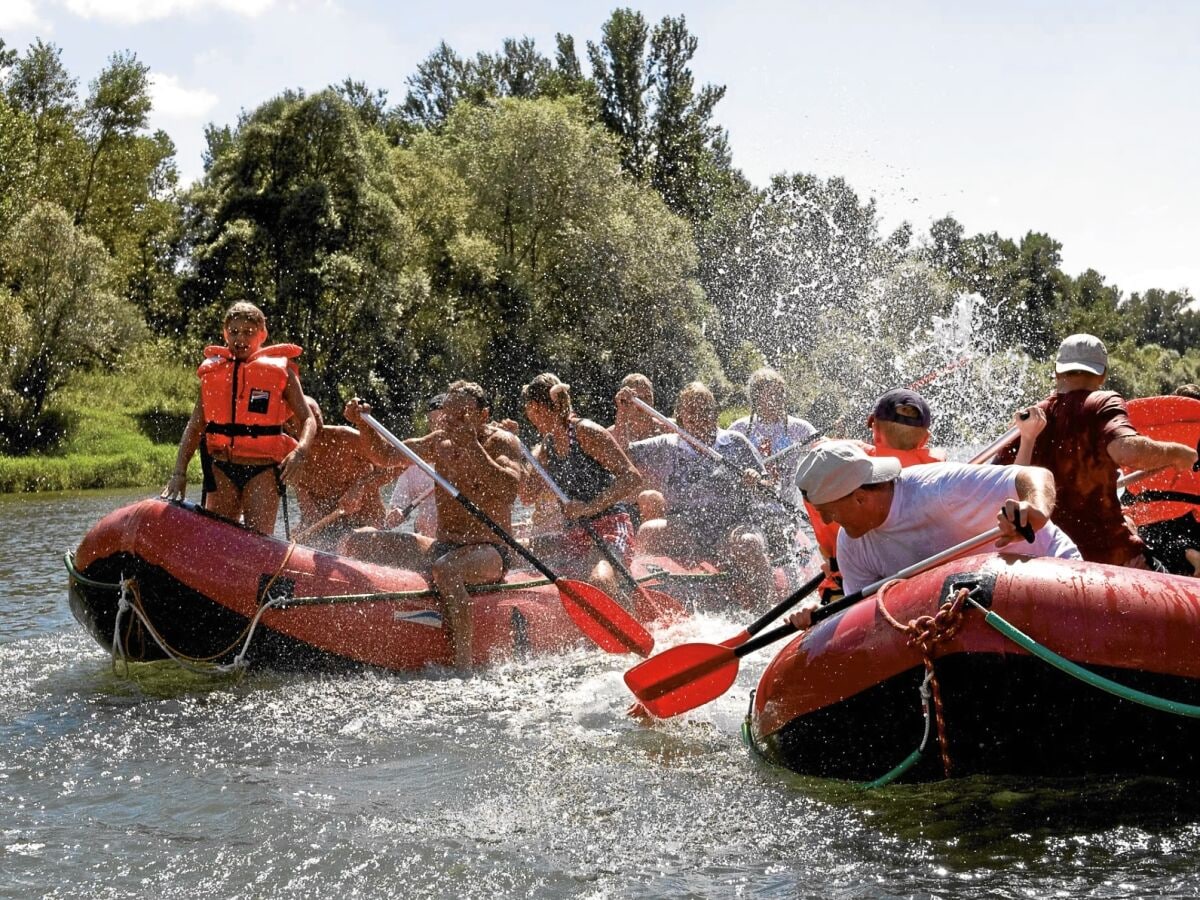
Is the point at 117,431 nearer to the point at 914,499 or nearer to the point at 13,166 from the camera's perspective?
the point at 13,166

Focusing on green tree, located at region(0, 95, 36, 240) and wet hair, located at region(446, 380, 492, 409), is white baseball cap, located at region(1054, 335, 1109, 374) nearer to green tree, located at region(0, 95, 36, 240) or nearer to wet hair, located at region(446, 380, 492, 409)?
wet hair, located at region(446, 380, 492, 409)

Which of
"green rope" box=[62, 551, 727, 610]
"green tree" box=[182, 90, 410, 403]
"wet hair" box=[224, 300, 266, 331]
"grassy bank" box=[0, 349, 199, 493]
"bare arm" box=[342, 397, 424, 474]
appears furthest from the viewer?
"green tree" box=[182, 90, 410, 403]

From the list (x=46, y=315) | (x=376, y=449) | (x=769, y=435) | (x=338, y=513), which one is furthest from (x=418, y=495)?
(x=46, y=315)

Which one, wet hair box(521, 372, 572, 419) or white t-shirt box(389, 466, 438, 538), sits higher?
wet hair box(521, 372, 572, 419)

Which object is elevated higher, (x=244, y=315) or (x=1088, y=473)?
(x=244, y=315)

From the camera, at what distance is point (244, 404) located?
675cm

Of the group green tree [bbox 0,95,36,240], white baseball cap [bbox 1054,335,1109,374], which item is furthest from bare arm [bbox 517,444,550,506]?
green tree [bbox 0,95,36,240]

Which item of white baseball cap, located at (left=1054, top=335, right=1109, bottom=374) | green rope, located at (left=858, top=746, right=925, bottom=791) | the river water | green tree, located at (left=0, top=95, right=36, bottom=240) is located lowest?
the river water

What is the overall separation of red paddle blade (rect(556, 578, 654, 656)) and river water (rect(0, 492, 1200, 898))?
10.5 inches

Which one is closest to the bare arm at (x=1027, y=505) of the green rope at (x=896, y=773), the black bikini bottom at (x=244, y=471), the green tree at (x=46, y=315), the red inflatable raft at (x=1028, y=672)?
the red inflatable raft at (x=1028, y=672)

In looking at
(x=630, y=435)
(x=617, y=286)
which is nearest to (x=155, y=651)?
(x=630, y=435)

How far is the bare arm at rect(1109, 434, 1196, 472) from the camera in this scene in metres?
4.47

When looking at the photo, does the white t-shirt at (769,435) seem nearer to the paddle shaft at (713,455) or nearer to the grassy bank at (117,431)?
the paddle shaft at (713,455)

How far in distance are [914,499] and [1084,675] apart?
0.77 meters
